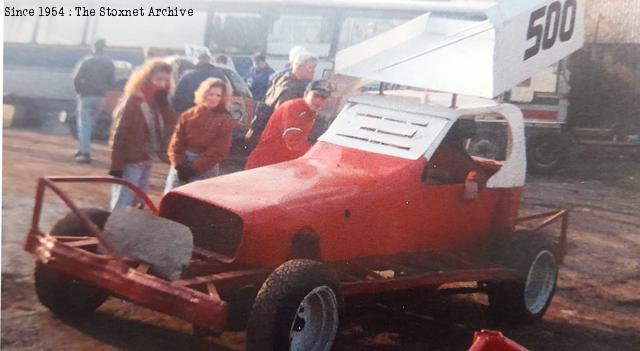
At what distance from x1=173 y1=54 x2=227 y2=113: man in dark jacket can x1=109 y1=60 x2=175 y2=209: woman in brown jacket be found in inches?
6.6

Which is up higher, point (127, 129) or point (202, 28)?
point (202, 28)

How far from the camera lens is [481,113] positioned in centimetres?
320

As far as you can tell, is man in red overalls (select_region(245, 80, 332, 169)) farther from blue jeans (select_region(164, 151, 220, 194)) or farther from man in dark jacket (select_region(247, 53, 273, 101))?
man in dark jacket (select_region(247, 53, 273, 101))

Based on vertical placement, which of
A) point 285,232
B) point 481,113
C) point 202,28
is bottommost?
point 285,232

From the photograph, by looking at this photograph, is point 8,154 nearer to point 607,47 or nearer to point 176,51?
point 176,51

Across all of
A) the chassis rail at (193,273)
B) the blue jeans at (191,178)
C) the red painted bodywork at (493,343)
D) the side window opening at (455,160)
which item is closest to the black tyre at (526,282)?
the chassis rail at (193,273)

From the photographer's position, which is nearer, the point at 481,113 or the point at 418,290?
the point at 418,290

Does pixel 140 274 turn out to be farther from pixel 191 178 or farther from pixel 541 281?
pixel 541 281

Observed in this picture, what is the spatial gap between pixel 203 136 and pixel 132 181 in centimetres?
35

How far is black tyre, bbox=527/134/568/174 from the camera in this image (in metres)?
3.28

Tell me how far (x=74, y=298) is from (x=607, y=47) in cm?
217

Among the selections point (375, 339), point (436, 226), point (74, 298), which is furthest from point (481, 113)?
point (74, 298)

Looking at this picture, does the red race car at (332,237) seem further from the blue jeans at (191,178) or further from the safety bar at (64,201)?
the blue jeans at (191,178)

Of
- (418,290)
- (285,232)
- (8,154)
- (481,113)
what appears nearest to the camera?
(285,232)
